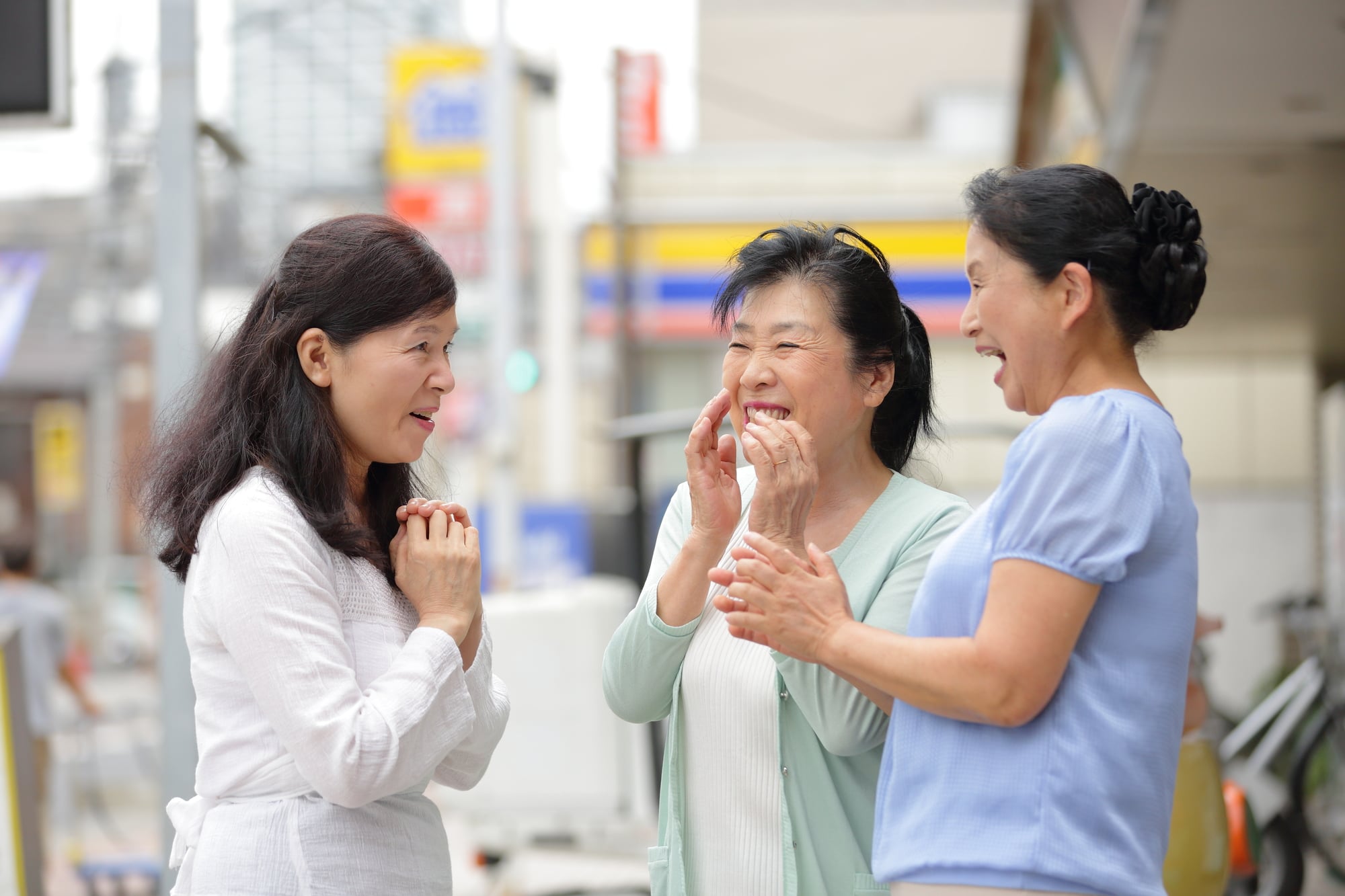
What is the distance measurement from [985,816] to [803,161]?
1753cm

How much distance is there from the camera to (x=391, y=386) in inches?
83.4

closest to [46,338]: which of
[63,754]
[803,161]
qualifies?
[803,161]

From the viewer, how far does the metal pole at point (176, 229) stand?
3.63 meters

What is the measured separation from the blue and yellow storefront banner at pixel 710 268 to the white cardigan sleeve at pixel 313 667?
14403 millimetres

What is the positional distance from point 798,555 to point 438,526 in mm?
553

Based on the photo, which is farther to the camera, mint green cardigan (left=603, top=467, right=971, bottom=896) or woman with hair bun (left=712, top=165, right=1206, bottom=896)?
mint green cardigan (left=603, top=467, right=971, bottom=896)

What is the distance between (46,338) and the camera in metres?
25.2

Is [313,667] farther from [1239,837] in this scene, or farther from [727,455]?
[1239,837]

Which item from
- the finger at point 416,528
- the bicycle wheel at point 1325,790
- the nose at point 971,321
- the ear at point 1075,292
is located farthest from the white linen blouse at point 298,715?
the bicycle wheel at point 1325,790

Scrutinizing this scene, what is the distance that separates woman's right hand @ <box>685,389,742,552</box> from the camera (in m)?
2.29

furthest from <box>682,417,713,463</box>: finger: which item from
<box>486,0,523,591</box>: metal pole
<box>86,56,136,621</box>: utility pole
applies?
<box>486,0,523,591</box>: metal pole

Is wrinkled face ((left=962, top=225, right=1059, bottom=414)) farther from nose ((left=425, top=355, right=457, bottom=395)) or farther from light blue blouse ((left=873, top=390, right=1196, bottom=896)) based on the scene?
nose ((left=425, top=355, right=457, bottom=395))

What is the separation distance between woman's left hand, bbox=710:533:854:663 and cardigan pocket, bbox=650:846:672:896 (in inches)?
21.2

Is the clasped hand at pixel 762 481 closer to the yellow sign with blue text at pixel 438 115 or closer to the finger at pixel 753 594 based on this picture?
the finger at pixel 753 594
